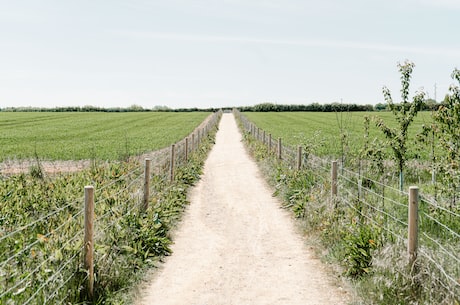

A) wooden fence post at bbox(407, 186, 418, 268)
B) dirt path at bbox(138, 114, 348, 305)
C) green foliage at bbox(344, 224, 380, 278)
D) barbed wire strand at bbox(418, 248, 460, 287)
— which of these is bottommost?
dirt path at bbox(138, 114, 348, 305)

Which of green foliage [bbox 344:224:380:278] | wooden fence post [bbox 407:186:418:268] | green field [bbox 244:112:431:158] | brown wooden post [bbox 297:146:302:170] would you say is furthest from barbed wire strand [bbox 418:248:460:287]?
brown wooden post [bbox 297:146:302:170]

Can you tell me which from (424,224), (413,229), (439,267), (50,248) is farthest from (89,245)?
(424,224)

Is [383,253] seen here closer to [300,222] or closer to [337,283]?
[337,283]

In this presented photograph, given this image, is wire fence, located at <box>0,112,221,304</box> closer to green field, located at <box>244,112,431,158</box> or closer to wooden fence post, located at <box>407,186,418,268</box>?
wooden fence post, located at <box>407,186,418,268</box>

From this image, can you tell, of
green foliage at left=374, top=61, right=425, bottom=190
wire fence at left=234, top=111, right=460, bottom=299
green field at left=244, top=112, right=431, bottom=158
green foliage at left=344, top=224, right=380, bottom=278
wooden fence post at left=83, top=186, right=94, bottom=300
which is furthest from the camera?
green field at left=244, top=112, right=431, bottom=158

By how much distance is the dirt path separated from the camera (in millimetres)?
6840

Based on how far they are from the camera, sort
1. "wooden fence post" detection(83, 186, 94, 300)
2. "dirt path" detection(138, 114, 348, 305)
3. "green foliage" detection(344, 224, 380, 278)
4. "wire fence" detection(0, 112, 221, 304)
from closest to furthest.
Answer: "wire fence" detection(0, 112, 221, 304) < "wooden fence post" detection(83, 186, 94, 300) < "dirt path" detection(138, 114, 348, 305) < "green foliage" detection(344, 224, 380, 278)

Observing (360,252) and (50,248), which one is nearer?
(50,248)

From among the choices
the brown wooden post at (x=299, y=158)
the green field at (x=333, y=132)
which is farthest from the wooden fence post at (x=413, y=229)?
the brown wooden post at (x=299, y=158)

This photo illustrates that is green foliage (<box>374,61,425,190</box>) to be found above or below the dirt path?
above

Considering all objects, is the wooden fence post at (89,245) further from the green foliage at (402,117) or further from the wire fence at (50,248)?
the green foliage at (402,117)

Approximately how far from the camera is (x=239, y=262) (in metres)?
8.30

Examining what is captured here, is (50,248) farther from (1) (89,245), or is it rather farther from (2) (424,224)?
(2) (424,224)

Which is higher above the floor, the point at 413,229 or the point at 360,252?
the point at 413,229
